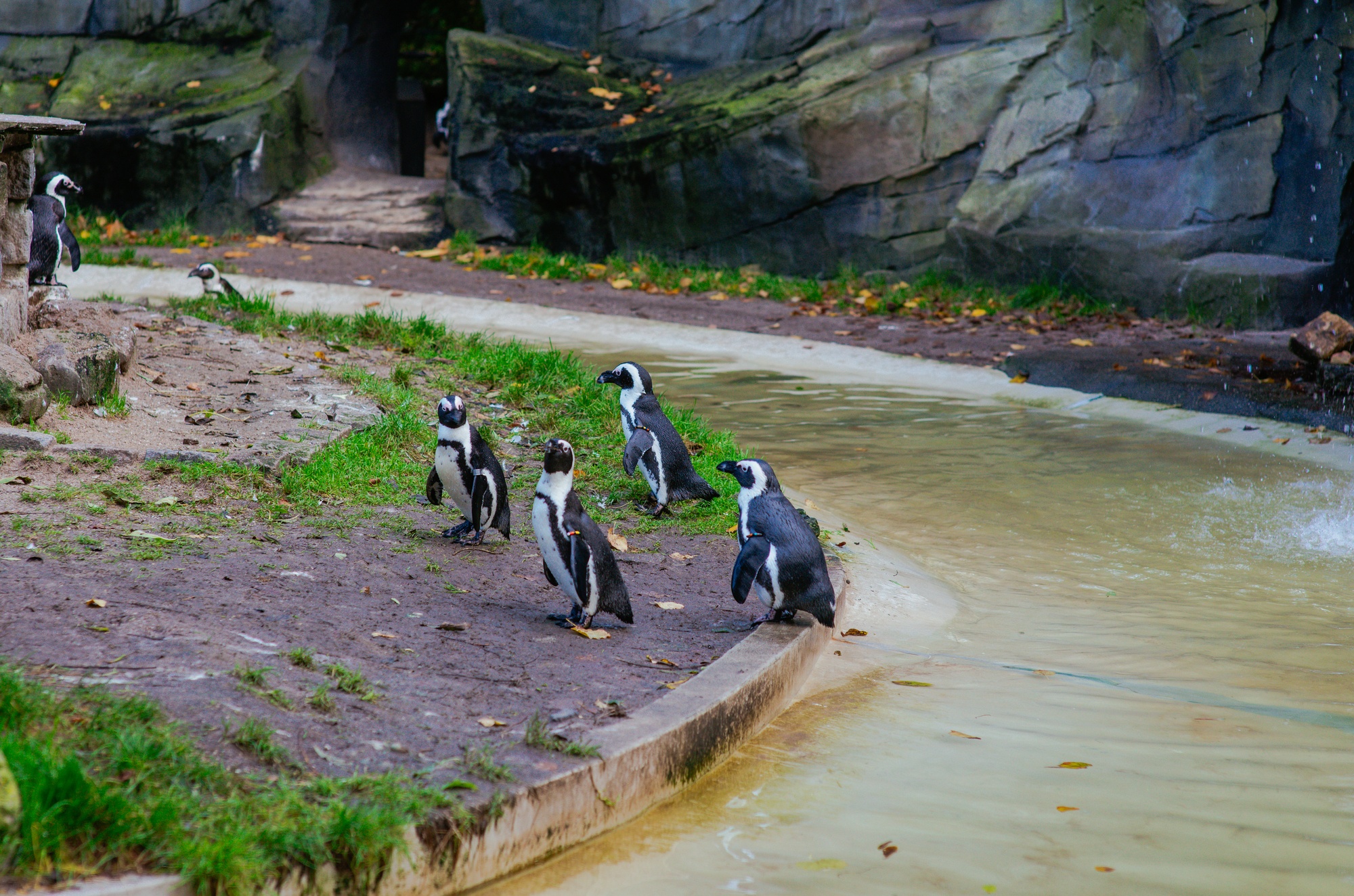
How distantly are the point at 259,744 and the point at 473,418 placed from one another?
4.45 meters

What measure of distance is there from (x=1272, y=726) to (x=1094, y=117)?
11.6 metres

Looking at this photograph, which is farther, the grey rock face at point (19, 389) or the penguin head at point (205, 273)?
the penguin head at point (205, 273)

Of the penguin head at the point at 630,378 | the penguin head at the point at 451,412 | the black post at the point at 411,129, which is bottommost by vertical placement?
the penguin head at the point at 451,412

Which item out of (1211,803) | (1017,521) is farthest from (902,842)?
(1017,521)

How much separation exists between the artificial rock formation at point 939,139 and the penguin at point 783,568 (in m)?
9.43

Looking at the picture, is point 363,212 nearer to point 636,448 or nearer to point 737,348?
point 737,348

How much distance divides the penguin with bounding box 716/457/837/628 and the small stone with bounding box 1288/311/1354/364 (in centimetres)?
671

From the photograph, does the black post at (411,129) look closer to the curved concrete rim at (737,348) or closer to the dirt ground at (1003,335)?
the dirt ground at (1003,335)

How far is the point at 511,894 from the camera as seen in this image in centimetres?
272

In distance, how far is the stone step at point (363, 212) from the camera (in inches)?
641

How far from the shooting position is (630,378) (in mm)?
6211

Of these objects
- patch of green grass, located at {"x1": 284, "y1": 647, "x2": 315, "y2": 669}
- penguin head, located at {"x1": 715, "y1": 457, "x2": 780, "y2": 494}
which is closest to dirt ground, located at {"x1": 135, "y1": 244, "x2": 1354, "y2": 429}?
penguin head, located at {"x1": 715, "y1": 457, "x2": 780, "y2": 494}

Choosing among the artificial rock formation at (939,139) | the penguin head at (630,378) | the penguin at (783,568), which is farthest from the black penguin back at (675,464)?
the artificial rock formation at (939,139)

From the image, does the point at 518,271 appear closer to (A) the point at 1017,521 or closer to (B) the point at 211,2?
(B) the point at 211,2
